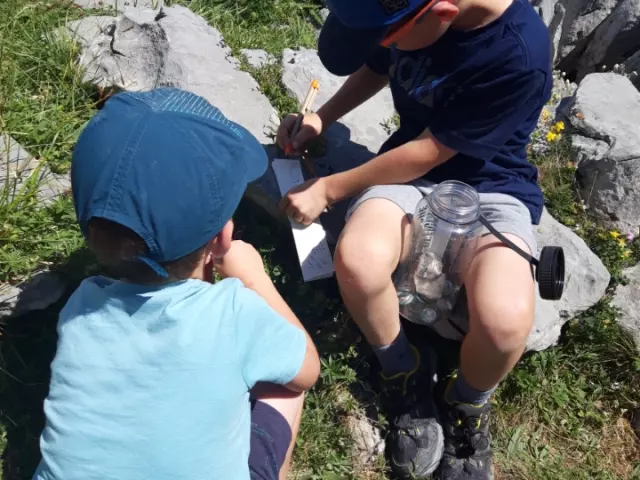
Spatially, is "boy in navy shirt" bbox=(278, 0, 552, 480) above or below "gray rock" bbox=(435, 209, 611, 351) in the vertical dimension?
above

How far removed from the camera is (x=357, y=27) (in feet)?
6.57

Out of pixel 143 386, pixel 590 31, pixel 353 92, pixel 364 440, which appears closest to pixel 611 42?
pixel 590 31

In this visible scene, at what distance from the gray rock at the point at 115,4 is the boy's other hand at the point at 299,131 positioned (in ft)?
4.24

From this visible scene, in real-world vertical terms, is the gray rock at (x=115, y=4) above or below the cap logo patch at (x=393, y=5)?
below

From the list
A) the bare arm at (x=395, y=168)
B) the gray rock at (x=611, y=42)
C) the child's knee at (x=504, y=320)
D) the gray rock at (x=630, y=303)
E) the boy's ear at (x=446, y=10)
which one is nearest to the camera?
the boy's ear at (x=446, y=10)

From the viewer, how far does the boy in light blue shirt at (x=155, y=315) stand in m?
1.44

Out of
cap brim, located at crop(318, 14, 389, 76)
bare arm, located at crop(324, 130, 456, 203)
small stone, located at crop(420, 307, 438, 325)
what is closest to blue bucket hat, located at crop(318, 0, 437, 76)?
cap brim, located at crop(318, 14, 389, 76)

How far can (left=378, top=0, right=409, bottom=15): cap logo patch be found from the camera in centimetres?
192

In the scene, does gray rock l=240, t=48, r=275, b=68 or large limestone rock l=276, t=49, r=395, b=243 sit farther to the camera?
gray rock l=240, t=48, r=275, b=68

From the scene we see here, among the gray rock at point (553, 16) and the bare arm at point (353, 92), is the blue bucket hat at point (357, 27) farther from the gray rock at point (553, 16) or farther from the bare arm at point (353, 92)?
the gray rock at point (553, 16)

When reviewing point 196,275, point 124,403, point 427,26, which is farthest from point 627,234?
point 124,403

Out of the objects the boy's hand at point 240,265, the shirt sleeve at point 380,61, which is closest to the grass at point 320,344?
the shirt sleeve at point 380,61

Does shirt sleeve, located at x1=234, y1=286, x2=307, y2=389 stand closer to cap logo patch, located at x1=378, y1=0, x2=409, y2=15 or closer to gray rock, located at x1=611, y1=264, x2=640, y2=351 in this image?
cap logo patch, located at x1=378, y1=0, x2=409, y2=15

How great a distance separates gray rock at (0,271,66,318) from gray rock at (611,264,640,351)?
2.38m
